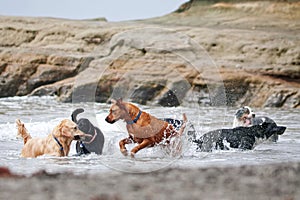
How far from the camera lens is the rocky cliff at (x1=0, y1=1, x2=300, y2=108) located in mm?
19844

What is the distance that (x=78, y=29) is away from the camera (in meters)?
27.3

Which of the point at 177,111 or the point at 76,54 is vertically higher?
the point at 76,54

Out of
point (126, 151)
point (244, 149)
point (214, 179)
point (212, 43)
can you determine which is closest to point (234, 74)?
point (212, 43)

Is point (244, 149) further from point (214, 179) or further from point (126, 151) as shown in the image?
point (214, 179)

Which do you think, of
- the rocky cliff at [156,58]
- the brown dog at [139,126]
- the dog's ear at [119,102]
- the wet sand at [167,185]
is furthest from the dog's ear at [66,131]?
the rocky cliff at [156,58]

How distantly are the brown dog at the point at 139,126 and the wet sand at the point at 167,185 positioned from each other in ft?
8.13

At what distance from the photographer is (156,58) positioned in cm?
2208

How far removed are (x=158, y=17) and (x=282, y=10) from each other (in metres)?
5.49

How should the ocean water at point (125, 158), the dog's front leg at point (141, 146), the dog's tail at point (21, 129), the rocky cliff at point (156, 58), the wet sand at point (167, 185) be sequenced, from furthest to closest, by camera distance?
the rocky cliff at point (156, 58), the dog's tail at point (21, 129), the dog's front leg at point (141, 146), the ocean water at point (125, 158), the wet sand at point (167, 185)

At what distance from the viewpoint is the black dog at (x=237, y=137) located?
10.4m

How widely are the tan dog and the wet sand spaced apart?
7.88 ft

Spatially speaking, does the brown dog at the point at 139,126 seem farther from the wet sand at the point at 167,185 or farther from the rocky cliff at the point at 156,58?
the rocky cliff at the point at 156,58

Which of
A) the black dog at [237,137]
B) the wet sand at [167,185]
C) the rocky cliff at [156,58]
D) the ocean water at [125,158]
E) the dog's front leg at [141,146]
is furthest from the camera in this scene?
the rocky cliff at [156,58]

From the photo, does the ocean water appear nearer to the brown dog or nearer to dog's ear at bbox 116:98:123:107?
the brown dog
